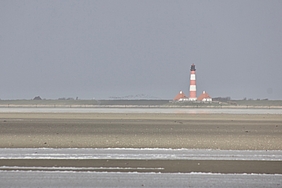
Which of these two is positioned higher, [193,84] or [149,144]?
[193,84]

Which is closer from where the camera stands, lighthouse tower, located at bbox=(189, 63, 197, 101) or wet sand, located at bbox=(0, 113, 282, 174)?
wet sand, located at bbox=(0, 113, 282, 174)

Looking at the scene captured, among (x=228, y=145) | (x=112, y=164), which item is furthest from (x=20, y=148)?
(x=228, y=145)

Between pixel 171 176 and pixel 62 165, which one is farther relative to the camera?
pixel 62 165

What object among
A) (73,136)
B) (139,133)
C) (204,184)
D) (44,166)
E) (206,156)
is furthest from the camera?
(139,133)

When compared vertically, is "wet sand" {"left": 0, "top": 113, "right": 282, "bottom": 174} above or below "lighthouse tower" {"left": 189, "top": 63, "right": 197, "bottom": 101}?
below

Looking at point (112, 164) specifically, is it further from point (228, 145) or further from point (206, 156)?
point (228, 145)

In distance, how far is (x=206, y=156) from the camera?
19.1 m

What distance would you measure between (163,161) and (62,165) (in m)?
3.65

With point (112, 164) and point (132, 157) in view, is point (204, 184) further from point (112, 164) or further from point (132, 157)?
point (132, 157)

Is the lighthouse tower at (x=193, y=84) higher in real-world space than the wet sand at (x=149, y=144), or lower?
higher

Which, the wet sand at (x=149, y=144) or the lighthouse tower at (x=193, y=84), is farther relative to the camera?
the lighthouse tower at (x=193, y=84)

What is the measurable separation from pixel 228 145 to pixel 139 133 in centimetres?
791

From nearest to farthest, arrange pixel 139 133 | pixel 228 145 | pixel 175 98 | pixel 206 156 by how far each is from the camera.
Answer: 1. pixel 206 156
2. pixel 228 145
3. pixel 139 133
4. pixel 175 98

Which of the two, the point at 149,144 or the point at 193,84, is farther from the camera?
the point at 193,84
